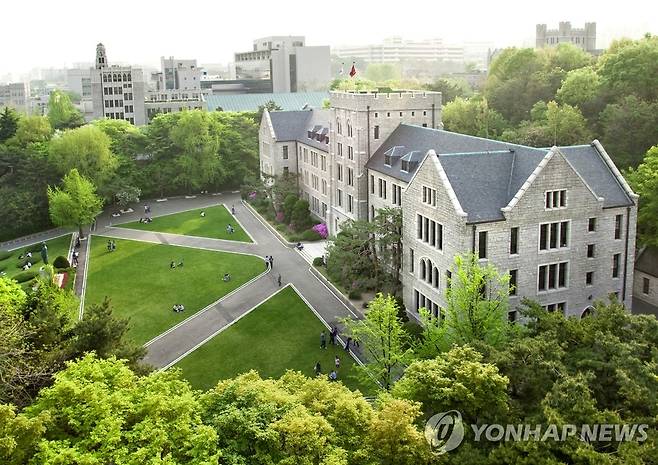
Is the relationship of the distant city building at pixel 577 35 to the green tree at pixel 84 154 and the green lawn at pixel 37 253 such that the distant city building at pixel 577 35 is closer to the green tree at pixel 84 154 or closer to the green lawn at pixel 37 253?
the green tree at pixel 84 154

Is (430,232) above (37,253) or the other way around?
above

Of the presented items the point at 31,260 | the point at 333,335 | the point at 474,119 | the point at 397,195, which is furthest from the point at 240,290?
the point at 474,119

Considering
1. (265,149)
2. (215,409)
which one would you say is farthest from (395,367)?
(265,149)

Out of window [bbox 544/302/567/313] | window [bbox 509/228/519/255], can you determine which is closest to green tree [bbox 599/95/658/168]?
window [bbox 544/302/567/313]

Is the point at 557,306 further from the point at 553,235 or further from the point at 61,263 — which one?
the point at 61,263

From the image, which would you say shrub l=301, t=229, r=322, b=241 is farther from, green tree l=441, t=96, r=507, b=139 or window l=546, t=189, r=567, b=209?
window l=546, t=189, r=567, b=209

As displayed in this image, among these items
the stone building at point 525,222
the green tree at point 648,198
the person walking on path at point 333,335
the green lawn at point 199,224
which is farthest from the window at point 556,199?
the green lawn at point 199,224
